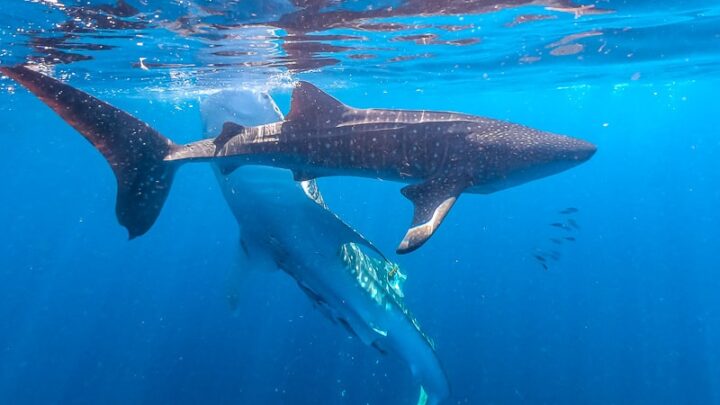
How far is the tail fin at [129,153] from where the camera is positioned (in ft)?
18.5

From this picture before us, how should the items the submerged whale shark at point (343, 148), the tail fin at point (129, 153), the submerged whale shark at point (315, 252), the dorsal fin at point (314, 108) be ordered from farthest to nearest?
the submerged whale shark at point (315, 252) → the dorsal fin at point (314, 108) → the tail fin at point (129, 153) → the submerged whale shark at point (343, 148)

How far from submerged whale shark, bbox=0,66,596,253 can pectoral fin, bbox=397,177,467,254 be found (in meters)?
0.02

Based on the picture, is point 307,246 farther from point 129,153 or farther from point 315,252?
point 129,153

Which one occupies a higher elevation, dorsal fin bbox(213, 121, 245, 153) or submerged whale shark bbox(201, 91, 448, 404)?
dorsal fin bbox(213, 121, 245, 153)

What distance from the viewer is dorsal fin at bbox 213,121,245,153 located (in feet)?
20.1

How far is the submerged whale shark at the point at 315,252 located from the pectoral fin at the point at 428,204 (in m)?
3.05

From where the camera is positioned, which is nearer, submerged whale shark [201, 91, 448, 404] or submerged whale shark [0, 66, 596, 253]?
submerged whale shark [0, 66, 596, 253]

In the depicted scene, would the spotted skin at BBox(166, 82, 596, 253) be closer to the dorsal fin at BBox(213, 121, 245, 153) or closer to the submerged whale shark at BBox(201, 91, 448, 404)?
the dorsal fin at BBox(213, 121, 245, 153)

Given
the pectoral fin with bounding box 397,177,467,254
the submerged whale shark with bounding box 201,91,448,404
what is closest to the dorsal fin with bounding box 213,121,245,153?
the submerged whale shark with bounding box 201,91,448,404

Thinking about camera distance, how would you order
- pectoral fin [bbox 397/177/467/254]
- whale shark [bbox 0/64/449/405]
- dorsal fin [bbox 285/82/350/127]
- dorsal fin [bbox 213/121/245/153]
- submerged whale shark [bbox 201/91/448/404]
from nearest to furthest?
pectoral fin [bbox 397/177/467/254] < dorsal fin [bbox 285/82/350/127] < dorsal fin [bbox 213/121/245/153] < whale shark [bbox 0/64/449/405] < submerged whale shark [bbox 201/91/448/404]


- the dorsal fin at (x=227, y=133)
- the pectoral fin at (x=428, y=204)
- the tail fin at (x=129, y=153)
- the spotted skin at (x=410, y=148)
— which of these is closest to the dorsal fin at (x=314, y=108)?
the spotted skin at (x=410, y=148)

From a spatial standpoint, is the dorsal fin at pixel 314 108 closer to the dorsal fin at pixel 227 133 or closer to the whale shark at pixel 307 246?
the dorsal fin at pixel 227 133

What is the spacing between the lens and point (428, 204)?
501 centimetres

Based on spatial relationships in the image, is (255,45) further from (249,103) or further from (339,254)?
(339,254)
